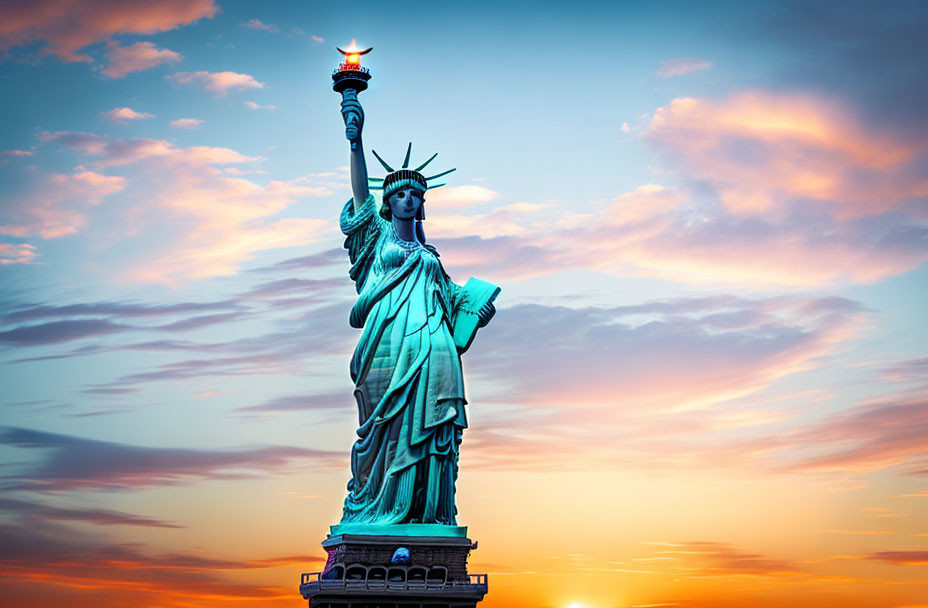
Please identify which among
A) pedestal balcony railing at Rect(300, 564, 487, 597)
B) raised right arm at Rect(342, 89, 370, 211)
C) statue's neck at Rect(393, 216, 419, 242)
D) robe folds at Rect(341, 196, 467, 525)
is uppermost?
raised right arm at Rect(342, 89, 370, 211)

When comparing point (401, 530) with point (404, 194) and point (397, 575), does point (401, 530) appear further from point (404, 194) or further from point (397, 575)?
point (404, 194)

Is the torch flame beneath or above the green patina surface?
above

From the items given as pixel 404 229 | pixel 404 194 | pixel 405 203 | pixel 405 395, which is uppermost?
pixel 404 194

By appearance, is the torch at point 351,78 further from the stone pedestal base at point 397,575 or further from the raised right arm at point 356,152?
the stone pedestal base at point 397,575

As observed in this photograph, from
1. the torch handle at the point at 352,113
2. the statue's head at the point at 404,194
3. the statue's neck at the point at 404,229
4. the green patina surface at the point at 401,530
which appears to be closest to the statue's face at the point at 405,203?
the statue's head at the point at 404,194

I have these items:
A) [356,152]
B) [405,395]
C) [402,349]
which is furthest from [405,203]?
[405,395]

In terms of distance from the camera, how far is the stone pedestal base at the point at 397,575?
1511 inches

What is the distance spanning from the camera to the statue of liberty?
1570 inches

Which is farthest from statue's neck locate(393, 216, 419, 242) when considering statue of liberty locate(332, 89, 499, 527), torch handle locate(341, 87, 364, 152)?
torch handle locate(341, 87, 364, 152)

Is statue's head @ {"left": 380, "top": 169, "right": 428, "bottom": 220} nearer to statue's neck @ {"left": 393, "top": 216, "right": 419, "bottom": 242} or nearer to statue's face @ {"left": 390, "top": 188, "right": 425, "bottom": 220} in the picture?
statue's face @ {"left": 390, "top": 188, "right": 425, "bottom": 220}

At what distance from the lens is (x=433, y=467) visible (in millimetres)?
39906

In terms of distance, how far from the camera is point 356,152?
42.4 metres

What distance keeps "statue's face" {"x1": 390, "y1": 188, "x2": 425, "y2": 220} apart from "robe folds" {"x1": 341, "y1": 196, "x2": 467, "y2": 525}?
0.89 metres

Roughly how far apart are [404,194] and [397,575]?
11410 millimetres
